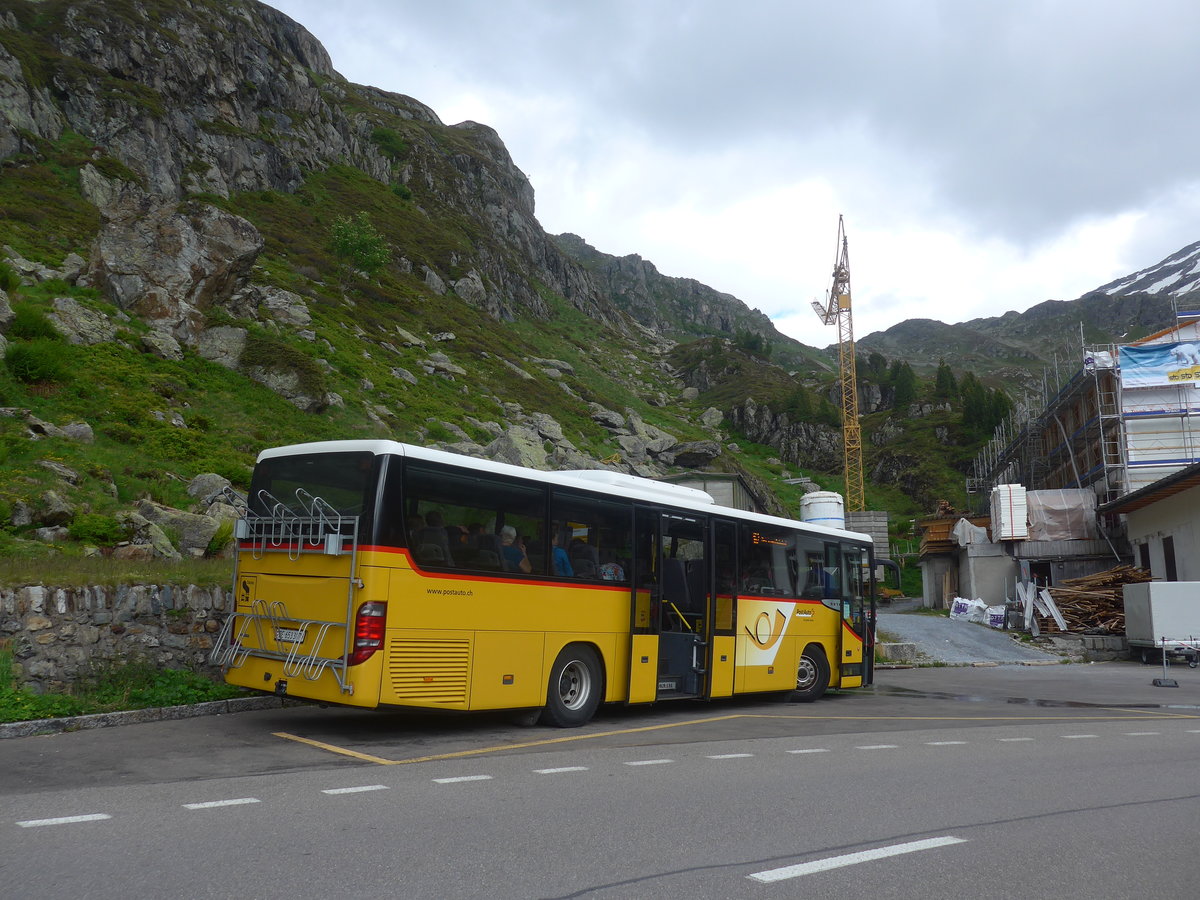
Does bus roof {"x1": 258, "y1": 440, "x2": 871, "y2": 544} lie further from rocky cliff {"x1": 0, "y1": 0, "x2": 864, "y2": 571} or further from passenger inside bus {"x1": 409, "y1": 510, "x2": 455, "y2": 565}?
rocky cliff {"x1": 0, "y1": 0, "x2": 864, "y2": 571}

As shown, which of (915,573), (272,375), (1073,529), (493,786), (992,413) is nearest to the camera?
(493,786)

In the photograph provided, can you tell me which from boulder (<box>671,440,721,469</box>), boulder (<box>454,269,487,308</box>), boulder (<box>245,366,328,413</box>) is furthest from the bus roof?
boulder (<box>454,269,487,308</box>)

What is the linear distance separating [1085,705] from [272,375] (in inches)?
943

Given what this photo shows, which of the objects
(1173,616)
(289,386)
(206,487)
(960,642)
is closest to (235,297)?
(289,386)

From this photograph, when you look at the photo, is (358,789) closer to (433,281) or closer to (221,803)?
(221,803)

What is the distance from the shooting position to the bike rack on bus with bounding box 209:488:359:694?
29.6ft

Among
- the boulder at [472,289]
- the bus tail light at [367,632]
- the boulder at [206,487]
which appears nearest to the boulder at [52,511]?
the boulder at [206,487]

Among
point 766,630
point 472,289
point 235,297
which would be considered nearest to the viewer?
point 766,630

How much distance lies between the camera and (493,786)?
7.00 meters

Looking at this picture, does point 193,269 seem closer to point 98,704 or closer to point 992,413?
point 98,704

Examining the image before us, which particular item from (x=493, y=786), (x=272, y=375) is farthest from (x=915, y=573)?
(x=493, y=786)

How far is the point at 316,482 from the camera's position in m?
9.77

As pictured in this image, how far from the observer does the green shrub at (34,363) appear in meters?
19.1

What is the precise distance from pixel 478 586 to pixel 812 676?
785 centimetres
